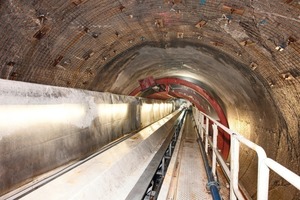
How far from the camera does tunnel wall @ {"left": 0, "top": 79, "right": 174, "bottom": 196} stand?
7.80ft

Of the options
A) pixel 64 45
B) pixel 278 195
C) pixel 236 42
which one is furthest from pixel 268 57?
pixel 64 45

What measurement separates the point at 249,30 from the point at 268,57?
1.91 ft

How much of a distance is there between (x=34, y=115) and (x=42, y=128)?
0.79 feet

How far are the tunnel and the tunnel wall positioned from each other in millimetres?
13

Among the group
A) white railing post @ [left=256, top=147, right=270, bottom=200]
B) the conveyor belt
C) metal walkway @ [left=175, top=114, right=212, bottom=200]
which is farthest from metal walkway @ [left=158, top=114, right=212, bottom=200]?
white railing post @ [left=256, top=147, right=270, bottom=200]

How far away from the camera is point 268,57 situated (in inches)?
158

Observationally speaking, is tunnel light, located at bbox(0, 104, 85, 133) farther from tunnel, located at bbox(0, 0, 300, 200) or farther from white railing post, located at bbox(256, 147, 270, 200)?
white railing post, located at bbox(256, 147, 270, 200)

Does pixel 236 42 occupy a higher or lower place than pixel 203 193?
higher

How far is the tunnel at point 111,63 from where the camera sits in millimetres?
2777

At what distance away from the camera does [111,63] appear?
6.59 metres

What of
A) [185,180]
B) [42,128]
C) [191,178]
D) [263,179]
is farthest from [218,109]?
[263,179]

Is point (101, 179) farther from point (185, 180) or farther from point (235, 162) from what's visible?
point (185, 180)

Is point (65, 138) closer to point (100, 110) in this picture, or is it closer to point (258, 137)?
point (100, 110)

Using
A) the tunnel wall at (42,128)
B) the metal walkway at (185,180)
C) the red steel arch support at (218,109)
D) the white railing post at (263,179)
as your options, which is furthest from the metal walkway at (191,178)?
the red steel arch support at (218,109)
